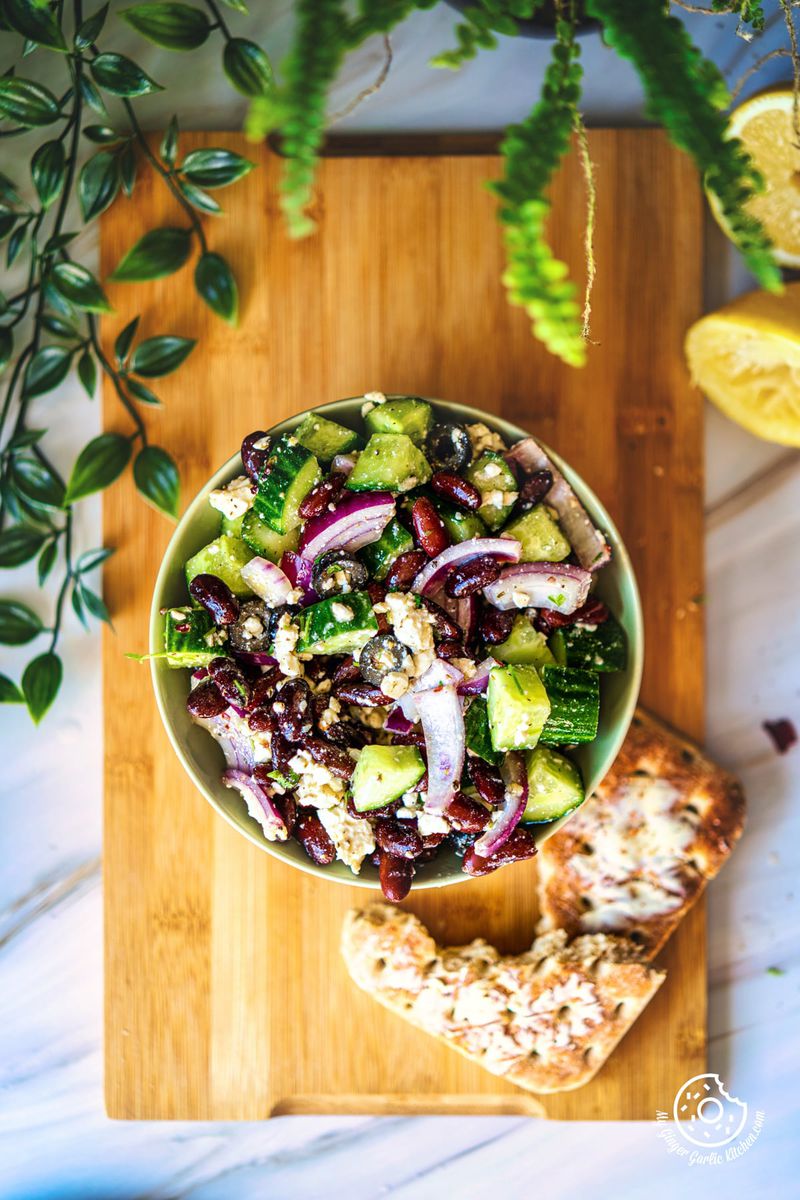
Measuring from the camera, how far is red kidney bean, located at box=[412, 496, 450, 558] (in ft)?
6.16

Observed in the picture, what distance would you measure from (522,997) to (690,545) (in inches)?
45.4

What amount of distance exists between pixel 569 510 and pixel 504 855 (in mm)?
713

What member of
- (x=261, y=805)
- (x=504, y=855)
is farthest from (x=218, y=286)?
(x=504, y=855)

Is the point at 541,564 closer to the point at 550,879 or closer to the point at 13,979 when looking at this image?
the point at 550,879

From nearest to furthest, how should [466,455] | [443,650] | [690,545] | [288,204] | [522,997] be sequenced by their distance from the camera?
[288,204] → [443,650] → [466,455] → [522,997] → [690,545]

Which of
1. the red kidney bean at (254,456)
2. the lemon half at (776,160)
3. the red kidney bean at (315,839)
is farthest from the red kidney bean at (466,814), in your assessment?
the lemon half at (776,160)

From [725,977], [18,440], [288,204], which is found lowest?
[725,977]

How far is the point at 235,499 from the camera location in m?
1.95

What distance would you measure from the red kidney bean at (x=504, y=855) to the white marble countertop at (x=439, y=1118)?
77cm

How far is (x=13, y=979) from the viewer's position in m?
2.52

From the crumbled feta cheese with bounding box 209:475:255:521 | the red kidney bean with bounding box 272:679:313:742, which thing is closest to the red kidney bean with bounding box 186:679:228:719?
the red kidney bean with bounding box 272:679:313:742

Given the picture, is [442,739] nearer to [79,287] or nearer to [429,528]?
[429,528]

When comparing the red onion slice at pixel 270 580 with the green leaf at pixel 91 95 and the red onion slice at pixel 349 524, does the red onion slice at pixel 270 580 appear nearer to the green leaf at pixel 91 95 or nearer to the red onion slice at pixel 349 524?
the red onion slice at pixel 349 524

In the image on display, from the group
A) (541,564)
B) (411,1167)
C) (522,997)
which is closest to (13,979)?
(411,1167)
